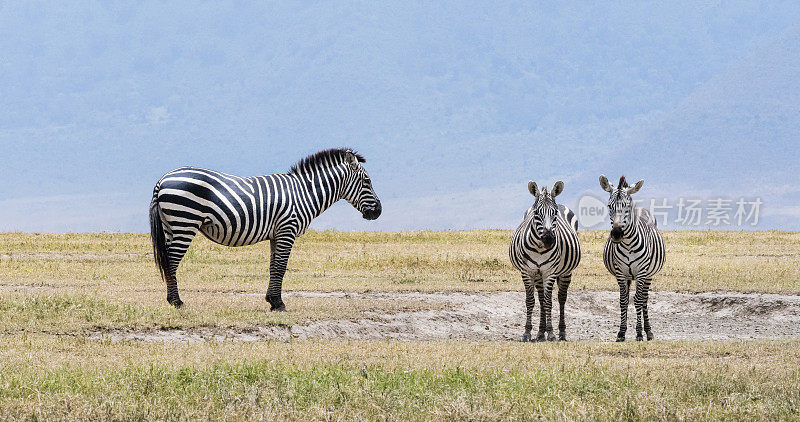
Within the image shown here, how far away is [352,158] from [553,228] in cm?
614

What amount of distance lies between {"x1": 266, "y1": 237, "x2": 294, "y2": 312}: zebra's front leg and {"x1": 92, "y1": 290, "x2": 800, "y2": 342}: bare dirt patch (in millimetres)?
1144

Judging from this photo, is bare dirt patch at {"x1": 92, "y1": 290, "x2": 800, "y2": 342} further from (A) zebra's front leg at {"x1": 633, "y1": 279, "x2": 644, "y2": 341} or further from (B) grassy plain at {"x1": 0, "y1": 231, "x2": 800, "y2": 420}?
(A) zebra's front leg at {"x1": 633, "y1": 279, "x2": 644, "y2": 341}

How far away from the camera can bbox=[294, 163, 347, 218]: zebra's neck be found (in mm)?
18844

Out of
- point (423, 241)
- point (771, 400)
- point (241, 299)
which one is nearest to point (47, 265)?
point (241, 299)

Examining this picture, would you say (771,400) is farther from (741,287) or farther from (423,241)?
(423,241)

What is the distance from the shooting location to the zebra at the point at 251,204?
17.2 meters

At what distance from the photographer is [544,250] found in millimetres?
15203

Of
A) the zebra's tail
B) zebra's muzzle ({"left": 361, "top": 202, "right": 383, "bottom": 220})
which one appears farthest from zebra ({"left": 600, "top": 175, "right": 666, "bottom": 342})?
the zebra's tail

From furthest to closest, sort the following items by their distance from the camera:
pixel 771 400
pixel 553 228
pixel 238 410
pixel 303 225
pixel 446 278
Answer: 1. pixel 446 278
2. pixel 303 225
3. pixel 553 228
4. pixel 771 400
5. pixel 238 410

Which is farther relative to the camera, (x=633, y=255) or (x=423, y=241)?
(x=423, y=241)

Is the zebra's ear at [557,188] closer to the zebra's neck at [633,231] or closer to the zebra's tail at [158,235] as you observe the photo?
the zebra's neck at [633,231]

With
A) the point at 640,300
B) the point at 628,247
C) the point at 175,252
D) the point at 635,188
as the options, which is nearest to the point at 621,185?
the point at 635,188

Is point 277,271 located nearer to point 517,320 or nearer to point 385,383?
point 517,320

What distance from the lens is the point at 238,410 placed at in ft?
27.6
